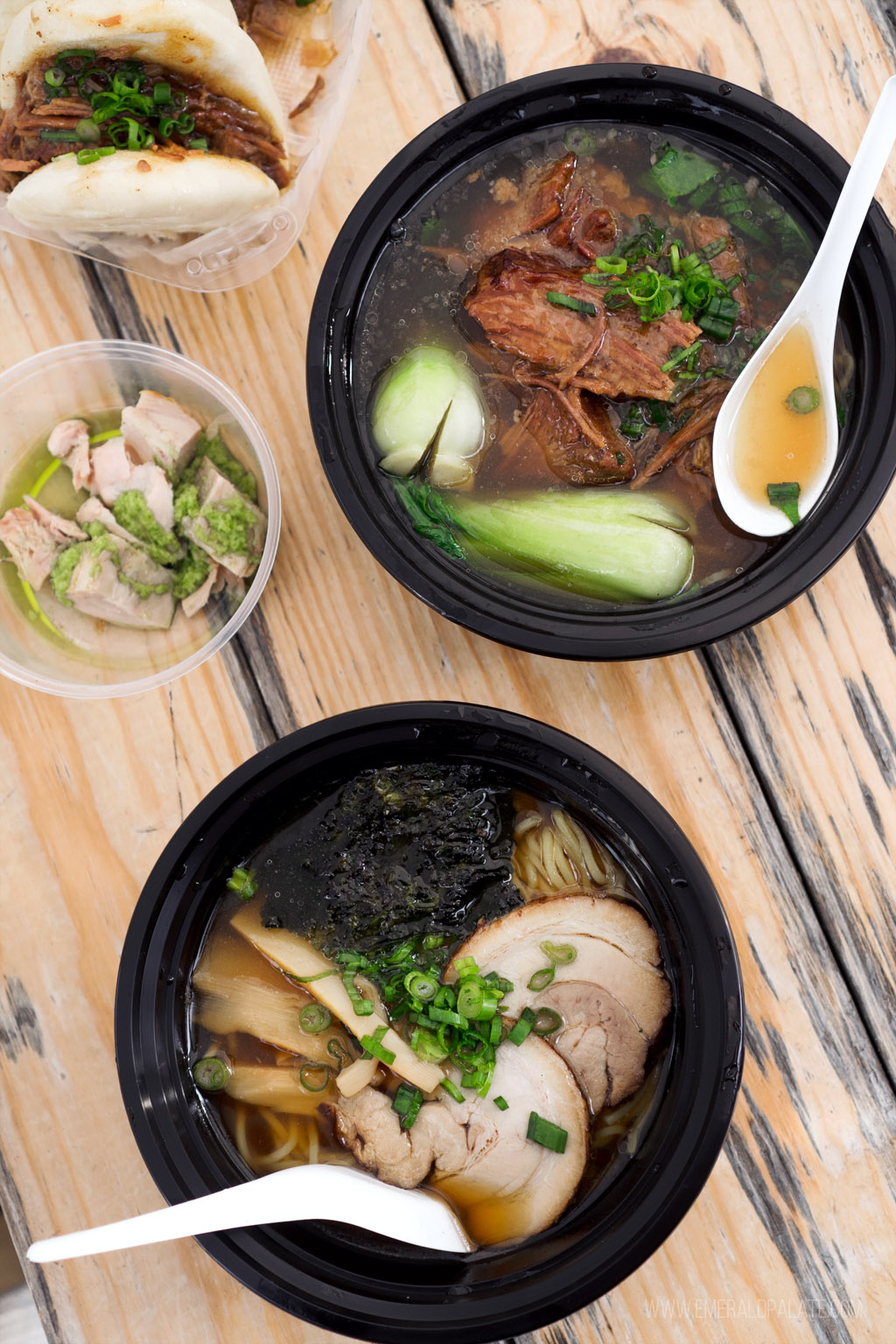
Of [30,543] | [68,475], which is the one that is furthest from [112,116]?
[30,543]

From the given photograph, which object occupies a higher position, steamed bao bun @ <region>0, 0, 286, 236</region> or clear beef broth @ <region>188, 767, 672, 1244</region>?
steamed bao bun @ <region>0, 0, 286, 236</region>

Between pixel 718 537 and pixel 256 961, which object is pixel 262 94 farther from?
Answer: pixel 256 961

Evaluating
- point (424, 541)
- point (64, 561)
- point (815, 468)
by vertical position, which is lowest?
point (815, 468)

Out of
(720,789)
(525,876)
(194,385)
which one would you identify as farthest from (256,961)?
(194,385)

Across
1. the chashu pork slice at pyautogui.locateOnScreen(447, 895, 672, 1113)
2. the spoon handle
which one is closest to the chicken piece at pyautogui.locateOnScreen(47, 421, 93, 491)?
the chashu pork slice at pyautogui.locateOnScreen(447, 895, 672, 1113)

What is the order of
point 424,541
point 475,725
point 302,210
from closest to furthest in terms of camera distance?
point 475,725 → point 424,541 → point 302,210

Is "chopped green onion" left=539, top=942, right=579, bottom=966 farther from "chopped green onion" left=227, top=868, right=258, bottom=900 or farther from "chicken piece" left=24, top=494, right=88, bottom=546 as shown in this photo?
"chicken piece" left=24, top=494, right=88, bottom=546

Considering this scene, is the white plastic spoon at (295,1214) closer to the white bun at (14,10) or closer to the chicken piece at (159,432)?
the chicken piece at (159,432)

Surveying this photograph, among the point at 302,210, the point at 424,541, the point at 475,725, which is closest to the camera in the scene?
the point at 475,725
